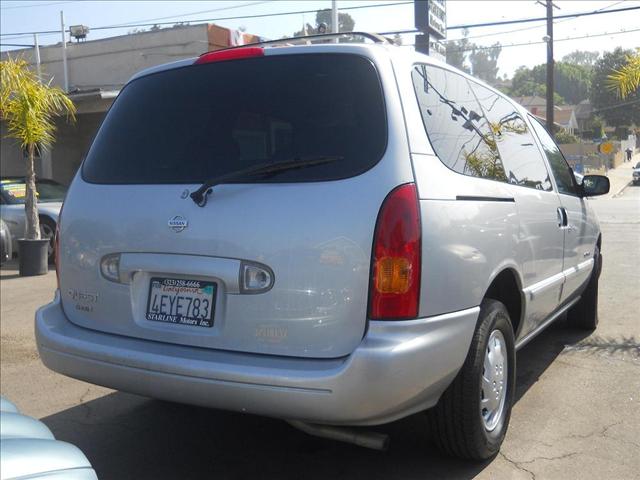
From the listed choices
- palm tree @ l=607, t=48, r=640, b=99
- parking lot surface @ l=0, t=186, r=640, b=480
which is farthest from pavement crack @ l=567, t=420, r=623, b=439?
palm tree @ l=607, t=48, r=640, b=99

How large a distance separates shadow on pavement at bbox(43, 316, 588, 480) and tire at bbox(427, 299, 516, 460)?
161 mm

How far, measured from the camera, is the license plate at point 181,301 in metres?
3.01

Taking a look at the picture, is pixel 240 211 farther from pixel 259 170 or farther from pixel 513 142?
pixel 513 142

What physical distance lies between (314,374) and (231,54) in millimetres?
1628

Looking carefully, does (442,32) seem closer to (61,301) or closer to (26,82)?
(26,82)

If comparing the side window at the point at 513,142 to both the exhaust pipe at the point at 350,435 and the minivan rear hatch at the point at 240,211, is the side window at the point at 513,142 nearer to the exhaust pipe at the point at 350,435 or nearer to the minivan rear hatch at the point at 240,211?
the minivan rear hatch at the point at 240,211

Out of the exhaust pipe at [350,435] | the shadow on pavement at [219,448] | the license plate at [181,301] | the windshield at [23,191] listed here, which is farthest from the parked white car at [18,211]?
the exhaust pipe at [350,435]

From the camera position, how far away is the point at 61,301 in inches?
139

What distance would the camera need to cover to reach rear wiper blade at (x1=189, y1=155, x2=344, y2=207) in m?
2.95

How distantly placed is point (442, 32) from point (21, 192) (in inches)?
538

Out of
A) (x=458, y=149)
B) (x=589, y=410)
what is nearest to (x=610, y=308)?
(x=589, y=410)

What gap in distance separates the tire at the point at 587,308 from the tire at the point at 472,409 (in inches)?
113

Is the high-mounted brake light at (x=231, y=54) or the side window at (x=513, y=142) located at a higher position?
the high-mounted brake light at (x=231, y=54)

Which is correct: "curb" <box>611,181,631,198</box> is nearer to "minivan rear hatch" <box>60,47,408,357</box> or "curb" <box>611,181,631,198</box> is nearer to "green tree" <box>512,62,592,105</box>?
"minivan rear hatch" <box>60,47,408,357</box>
